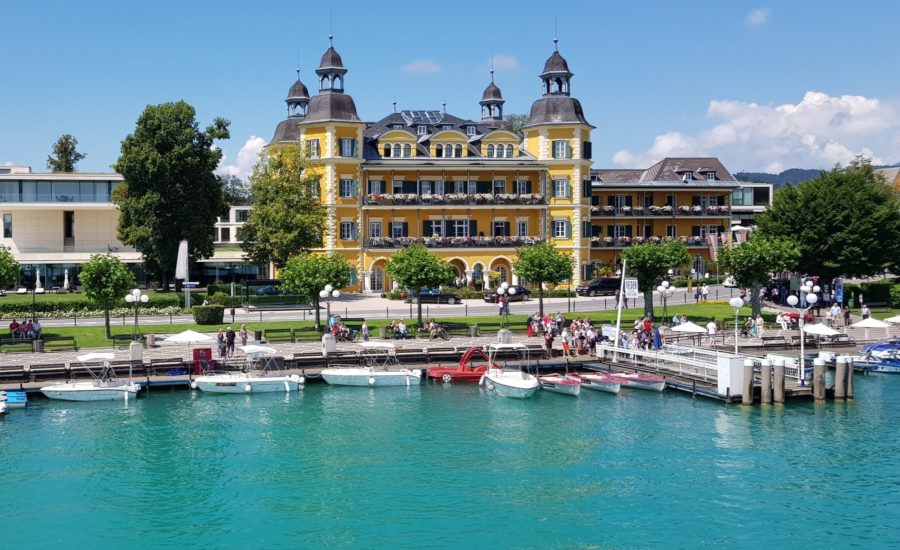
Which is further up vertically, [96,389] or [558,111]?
[558,111]

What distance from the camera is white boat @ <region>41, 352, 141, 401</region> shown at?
42875mm

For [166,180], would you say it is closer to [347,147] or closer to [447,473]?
[347,147]

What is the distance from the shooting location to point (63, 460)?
33938 millimetres

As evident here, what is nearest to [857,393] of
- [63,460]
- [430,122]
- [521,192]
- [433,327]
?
[433,327]

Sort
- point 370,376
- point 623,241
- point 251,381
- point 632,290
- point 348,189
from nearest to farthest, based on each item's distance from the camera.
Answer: point 251,381, point 370,376, point 632,290, point 348,189, point 623,241

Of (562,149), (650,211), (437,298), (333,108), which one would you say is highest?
(333,108)

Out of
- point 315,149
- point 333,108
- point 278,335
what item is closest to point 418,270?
point 278,335

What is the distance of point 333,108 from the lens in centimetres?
8050

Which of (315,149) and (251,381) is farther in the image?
(315,149)

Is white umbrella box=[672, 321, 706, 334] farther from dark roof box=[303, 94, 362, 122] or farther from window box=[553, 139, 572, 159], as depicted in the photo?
dark roof box=[303, 94, 362, 122]

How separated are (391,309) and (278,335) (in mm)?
14531

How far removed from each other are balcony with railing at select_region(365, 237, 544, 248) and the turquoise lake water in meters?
38.6

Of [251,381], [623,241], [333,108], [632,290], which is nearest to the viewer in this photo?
[251,381]

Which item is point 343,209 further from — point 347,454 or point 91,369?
point 347,454
